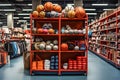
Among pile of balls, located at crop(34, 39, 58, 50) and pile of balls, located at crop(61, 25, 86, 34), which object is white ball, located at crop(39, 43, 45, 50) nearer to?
pile of balls, located at crop(34, 39, 58, 50)

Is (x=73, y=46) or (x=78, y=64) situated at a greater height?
(x=73, y=46)

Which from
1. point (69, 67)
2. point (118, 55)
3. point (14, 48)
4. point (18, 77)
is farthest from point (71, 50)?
point (14, 48)

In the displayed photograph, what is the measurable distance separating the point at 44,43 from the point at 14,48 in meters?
6.21

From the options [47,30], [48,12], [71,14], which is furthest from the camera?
[48,12]

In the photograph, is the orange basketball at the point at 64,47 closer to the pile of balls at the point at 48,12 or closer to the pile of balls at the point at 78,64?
the pile of balls at the point at 78,64

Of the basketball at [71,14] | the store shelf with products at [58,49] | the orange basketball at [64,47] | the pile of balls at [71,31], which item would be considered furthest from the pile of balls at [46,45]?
the basketball at [71,14]

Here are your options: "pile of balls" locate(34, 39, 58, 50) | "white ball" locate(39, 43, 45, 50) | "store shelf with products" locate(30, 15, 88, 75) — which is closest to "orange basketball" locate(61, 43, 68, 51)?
"store shelf with products" locate(30, 15, 88, 75)

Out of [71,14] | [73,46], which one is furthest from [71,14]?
[73,46]

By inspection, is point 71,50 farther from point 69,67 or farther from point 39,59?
point 39,59

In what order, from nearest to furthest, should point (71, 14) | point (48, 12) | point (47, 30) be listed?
1. point (71, 14)
2. point (47, 30)
3. point (48, 12)

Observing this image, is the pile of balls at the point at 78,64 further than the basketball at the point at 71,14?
Yes

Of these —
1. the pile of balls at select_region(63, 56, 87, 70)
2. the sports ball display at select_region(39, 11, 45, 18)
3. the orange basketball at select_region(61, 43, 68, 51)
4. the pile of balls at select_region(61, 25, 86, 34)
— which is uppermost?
the sports ball display at select_region(39, 11, 45, 18)

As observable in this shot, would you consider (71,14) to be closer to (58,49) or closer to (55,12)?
(55,12)

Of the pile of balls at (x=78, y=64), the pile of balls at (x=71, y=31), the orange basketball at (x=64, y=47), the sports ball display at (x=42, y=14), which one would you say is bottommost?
the pile of balls at (x=78, y=64)
